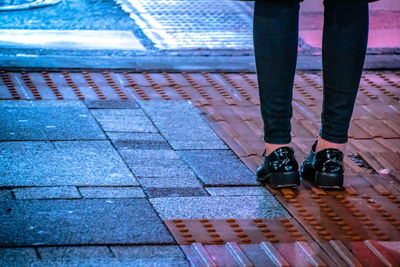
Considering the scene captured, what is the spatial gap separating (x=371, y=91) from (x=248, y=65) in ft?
2.67

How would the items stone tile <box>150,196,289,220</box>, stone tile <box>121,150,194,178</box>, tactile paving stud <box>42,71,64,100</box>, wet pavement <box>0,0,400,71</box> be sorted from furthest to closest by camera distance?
wet pavement <box>0,0,400,71</box> → tactile paving stud <box>42,71,64,100</box> → stone tile <box>121,150,194,178</box> → stone tile <box>150,196,289,220</box>

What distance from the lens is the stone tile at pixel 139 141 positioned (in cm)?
300

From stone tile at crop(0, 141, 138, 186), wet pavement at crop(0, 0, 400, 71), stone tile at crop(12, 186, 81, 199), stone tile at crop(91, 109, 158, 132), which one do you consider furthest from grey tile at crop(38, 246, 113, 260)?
wet pavement at crop(0, 0, 400, 71)

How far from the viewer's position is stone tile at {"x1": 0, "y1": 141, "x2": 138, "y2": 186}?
258cm

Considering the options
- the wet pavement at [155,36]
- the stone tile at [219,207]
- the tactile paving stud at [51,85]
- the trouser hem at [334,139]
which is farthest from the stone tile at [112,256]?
the wet pavement at [155,36]

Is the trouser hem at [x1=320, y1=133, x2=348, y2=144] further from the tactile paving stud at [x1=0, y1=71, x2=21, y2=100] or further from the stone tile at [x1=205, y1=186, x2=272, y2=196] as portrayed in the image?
the tactile paving stud at [x1=0, y1=71, x2=21, y2=100]

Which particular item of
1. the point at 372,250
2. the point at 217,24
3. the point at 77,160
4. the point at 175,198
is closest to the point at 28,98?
the point at 77,160

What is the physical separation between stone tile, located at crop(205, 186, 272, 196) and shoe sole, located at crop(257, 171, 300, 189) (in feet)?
0.13

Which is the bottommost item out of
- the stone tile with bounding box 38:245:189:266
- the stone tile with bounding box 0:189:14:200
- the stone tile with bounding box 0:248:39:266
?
the stone tile with bounding box 0:189:14:200

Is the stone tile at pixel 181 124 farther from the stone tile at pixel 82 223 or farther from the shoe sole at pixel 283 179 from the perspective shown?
the stone tile at pixel 82 223

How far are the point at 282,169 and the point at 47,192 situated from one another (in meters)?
0.80

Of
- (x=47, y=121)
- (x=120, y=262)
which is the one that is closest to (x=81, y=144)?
(x=47, y=121)

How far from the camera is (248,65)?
14.8 feet

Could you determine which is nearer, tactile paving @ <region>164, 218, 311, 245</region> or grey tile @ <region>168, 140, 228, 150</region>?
tactile paving @ <region>164, 218, 311, 245</region>
